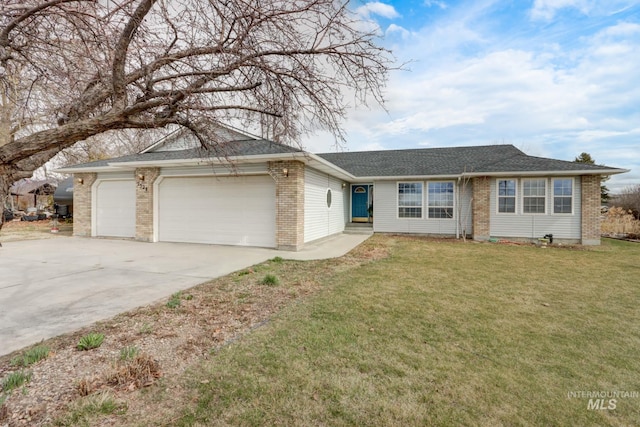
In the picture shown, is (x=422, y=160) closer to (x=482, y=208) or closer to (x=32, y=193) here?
(x=482, y=208)

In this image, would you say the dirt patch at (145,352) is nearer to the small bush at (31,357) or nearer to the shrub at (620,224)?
the small bush at (31,357)

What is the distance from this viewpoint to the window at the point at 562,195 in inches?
484

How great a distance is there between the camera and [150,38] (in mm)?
3402

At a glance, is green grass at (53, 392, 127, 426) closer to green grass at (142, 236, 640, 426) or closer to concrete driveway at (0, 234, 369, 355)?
green grass at (142, 236, 640, 426)

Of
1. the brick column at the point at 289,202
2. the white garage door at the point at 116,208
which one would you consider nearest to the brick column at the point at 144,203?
the white garage door at the point at 116,208

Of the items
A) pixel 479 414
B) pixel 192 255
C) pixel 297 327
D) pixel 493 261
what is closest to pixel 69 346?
pixel 297 327

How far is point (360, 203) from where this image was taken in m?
17.0

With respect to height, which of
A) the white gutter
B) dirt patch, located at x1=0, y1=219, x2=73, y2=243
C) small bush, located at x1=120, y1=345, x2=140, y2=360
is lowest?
small bush, located at x1=120, y1=345, x2=140, y2=360

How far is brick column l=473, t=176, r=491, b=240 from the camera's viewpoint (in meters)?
13.2

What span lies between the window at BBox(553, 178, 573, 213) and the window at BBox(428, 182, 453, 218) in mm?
3996

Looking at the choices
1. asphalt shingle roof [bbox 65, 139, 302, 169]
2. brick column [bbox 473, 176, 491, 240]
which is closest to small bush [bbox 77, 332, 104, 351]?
asphalt shingle roof [bbox 65, 139, 302, 169]

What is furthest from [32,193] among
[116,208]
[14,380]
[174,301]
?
[14,380]

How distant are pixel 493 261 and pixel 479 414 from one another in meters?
7.47

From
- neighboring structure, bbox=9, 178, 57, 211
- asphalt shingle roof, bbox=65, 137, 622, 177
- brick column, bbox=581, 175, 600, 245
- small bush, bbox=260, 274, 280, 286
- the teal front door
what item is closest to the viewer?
small bush, bbox=260, 274, 280, 286
